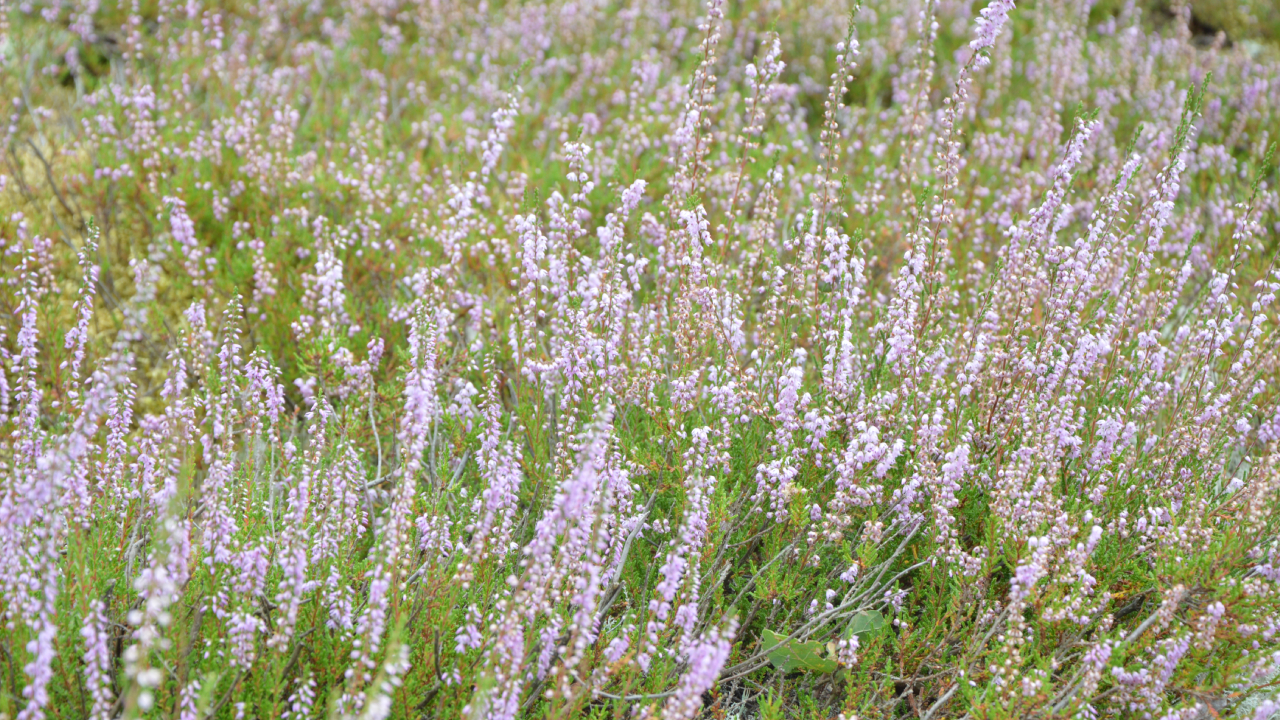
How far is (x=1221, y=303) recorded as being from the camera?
372 centimetres

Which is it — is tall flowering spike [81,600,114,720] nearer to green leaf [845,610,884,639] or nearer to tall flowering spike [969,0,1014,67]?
green leaf [845,610,884,639]

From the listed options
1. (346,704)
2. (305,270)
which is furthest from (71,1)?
(346,704)

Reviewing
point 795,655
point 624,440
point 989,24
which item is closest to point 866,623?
point 795,655

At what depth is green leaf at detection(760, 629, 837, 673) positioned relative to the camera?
320 cm

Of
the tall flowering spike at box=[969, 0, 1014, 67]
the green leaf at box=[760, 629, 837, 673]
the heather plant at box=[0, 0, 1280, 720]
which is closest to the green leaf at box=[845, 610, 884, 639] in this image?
the heather plant at box=[0, 0, 1280, 720]

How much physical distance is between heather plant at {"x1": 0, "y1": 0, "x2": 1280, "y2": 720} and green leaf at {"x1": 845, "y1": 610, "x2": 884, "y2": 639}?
0.02m

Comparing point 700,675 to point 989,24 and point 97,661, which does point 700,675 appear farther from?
point 989,24

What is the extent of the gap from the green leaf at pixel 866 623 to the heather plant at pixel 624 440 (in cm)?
2

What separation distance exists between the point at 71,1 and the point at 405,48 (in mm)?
2558

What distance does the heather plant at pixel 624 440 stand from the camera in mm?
2773

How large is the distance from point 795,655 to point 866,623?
30 cm

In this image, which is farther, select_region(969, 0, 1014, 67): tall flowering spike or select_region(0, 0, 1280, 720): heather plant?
select_region(969, 0, 1014, 67): tall flowering spike

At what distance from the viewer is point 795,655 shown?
3.25 metres

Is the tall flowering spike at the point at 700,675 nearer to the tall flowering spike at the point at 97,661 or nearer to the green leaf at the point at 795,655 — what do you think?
the green leaf at the point at 795,655
